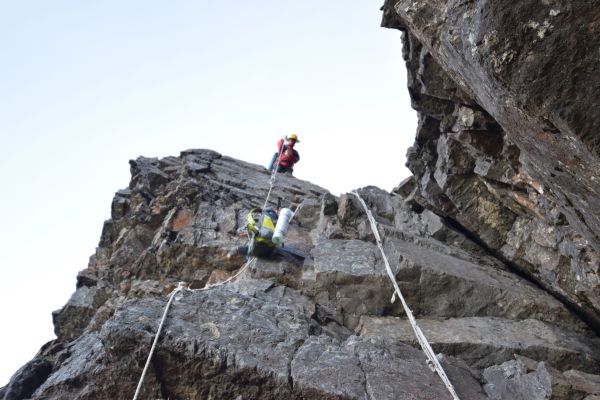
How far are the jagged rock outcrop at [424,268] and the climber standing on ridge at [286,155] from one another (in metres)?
5.60

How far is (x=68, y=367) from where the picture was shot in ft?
22.4

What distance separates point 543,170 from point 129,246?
11.6 meters

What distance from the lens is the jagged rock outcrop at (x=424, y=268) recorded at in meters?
5.38

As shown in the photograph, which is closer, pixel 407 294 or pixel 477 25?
pixel 477 25

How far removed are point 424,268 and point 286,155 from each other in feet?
40.6

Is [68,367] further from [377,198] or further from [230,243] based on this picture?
[377,198]

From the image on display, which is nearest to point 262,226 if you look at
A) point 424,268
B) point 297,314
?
point 297,314

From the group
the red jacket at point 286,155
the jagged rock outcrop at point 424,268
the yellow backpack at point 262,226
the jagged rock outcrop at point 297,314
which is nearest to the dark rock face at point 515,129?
the jagged rock outcrop at point 424,268

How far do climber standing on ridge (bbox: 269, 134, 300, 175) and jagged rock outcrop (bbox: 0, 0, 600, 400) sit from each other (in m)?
5.60

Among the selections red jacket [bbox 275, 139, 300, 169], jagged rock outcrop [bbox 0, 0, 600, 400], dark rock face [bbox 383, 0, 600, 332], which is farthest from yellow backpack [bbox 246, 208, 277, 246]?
red jacket [bbox 275, 139, 300, 169]

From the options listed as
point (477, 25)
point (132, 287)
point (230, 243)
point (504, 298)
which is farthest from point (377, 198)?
point (477, 25)

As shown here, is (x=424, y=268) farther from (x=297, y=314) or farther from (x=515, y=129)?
(x=515, y=129)

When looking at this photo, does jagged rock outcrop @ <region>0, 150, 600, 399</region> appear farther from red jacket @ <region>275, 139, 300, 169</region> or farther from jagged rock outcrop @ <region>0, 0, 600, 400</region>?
red jacket @ <region>275, 139, 300, 169</region>

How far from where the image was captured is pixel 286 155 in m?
20.6
